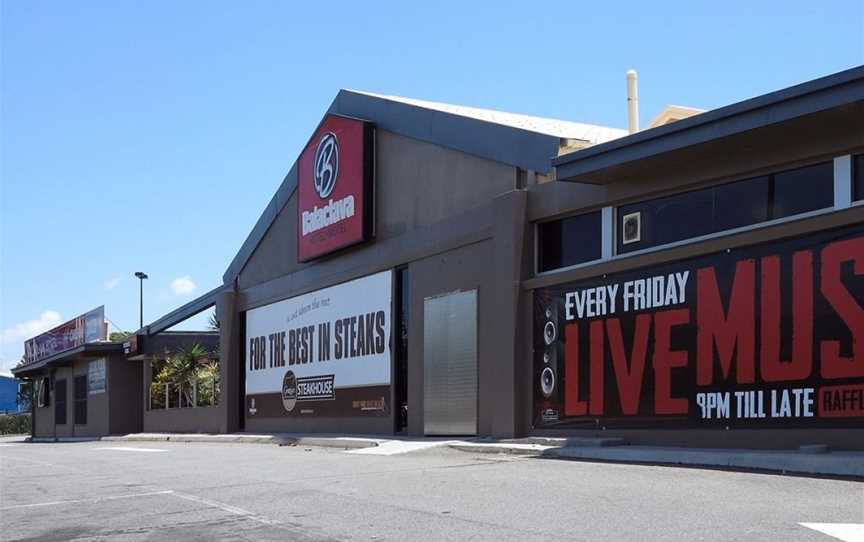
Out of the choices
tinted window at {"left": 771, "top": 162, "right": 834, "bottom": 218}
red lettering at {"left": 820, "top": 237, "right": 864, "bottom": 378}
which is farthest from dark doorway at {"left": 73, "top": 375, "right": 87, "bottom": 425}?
red lettering at {"left": 820, "top": 237, "right": 864, "bottom": 378}

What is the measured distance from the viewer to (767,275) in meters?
13.5

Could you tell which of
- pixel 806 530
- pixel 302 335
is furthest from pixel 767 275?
pixel 302 335

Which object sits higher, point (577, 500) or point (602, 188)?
point (602, 188)

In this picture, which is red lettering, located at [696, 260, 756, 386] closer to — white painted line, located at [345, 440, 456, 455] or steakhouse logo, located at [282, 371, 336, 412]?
white painted line, located at [345, 440, 456, 455]

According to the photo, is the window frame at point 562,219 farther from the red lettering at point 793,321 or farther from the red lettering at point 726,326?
the red lettering at point 793,321

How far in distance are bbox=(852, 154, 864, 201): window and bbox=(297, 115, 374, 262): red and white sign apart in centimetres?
1355

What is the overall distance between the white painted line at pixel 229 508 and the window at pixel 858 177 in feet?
27.7

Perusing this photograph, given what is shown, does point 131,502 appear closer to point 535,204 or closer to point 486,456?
point 486,456

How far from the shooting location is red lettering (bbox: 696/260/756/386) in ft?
45.0

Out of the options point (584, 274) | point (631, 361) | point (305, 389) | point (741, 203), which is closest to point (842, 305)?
point (741, 203)

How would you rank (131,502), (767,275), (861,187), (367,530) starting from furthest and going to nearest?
1. (767,275)
2. (861,187)
3. (131,502)
4. (367,530)

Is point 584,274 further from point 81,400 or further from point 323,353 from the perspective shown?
point 81,400

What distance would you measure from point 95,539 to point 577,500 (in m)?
4.41

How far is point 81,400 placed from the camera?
159 ft
